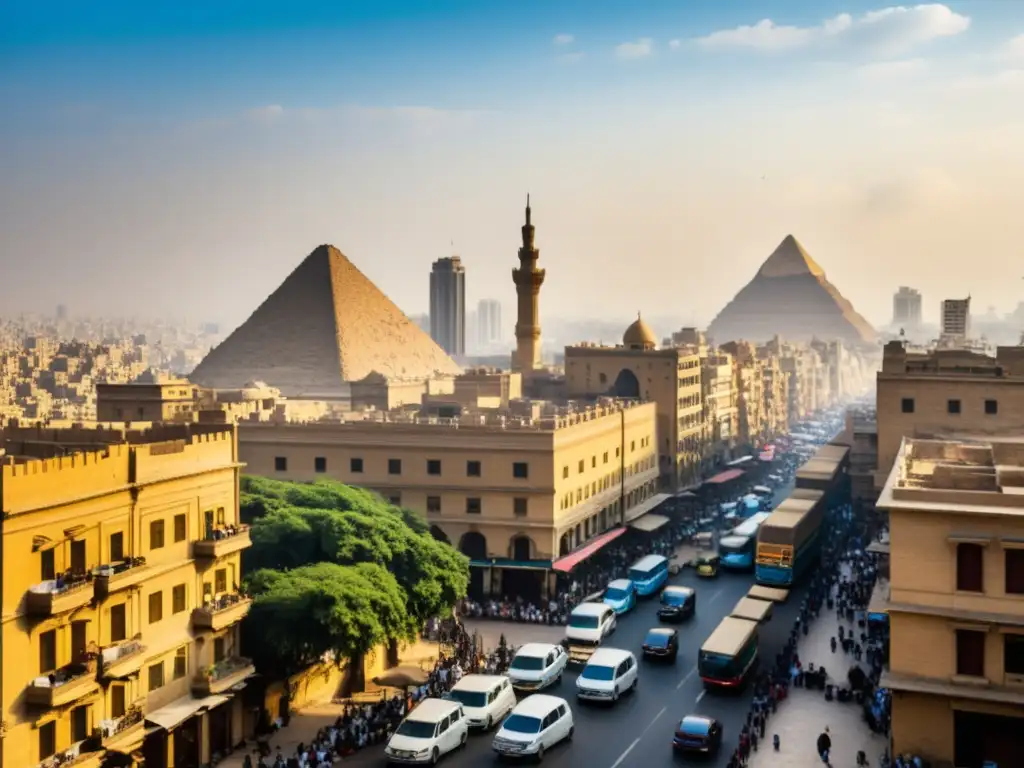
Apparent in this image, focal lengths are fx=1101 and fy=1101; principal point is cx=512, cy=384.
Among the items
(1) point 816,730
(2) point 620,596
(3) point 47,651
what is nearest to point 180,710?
(3) point 47,651

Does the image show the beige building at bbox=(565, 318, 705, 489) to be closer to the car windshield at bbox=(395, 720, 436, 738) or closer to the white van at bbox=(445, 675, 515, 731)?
the white van at bbox=(445, 675, 515, 731)

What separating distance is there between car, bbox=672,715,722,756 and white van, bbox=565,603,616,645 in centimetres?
720

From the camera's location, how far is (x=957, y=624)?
1983cm

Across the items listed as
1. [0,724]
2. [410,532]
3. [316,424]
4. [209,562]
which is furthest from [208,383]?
[0,724]

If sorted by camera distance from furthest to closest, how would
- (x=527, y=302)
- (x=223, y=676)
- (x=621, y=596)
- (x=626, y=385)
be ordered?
(x=527, y=302)
(x=626, y=385)
(x=621, y=596)
(x=223, y=676)

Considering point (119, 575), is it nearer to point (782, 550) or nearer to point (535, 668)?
point (535, 668)

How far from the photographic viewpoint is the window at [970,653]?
19797mm

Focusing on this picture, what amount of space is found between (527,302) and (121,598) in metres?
49.7

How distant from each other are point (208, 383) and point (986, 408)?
191 ft

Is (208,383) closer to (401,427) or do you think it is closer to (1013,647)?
(401,427)

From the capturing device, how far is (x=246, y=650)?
24844mm

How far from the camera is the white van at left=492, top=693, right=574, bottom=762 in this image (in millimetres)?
21797

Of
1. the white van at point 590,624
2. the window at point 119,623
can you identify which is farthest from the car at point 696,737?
the window at point 119,623

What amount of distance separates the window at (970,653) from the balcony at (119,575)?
15.2 meters
